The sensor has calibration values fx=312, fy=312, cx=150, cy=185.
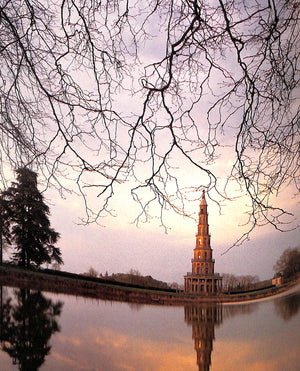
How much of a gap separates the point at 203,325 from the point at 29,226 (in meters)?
1.16

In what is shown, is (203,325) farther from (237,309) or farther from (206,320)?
(237,309)

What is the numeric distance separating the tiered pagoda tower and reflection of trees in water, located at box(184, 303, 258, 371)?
0.29 feet

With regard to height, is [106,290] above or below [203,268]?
below

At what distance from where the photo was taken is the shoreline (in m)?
1.77

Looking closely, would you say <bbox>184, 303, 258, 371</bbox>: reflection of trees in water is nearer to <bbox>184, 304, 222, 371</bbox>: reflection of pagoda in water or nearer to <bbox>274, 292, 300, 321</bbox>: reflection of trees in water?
<bbox>184, 304, 222, 371</bbox>: reflection of pagoda in water

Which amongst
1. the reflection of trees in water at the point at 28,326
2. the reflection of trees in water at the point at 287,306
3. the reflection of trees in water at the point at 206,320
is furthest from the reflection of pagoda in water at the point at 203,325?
the reflection of trees in water at the point at 28,326

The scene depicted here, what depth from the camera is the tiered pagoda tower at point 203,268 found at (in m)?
1.53

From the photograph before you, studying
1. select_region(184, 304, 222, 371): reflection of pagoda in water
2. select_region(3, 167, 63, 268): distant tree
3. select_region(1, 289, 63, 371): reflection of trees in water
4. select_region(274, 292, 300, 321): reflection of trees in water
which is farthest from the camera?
select_region(3, 167, 63, 268): distant tree

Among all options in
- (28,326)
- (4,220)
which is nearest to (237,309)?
(28,326)

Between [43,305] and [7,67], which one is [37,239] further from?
[7,67]

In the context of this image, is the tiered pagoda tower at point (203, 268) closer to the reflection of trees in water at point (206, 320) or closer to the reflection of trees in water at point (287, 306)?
the reflection of trees in water at point (206, 320)

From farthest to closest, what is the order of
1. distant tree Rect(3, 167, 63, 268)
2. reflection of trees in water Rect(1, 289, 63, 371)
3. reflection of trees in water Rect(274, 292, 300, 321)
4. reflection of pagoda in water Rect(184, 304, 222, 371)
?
1. distant tree Rect(3, 167, 63, 268)
2. reflection of trees in water Rect(274, 292, 300, 321)
3. reflection of trees in water Rect(1, 289, 63, 371)
4. reflection of pagoda in water Rect(184, 304, 222, 371)

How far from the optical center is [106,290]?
1889mm

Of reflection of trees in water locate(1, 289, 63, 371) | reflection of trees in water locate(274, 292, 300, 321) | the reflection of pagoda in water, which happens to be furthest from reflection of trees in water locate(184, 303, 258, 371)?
reflection of trees in water locate(1, 289, 63, 371)
